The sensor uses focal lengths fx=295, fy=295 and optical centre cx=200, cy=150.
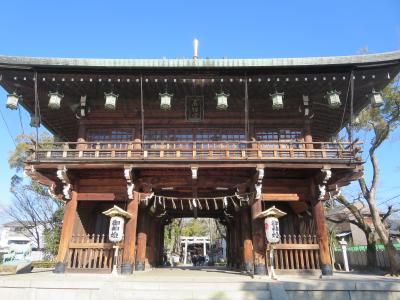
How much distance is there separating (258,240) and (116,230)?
625cm

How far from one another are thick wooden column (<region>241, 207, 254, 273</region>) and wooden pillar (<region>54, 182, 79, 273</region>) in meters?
8.29

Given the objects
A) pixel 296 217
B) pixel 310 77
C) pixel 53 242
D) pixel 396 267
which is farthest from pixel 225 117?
pixel 53 242

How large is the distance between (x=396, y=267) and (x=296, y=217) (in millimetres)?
7479

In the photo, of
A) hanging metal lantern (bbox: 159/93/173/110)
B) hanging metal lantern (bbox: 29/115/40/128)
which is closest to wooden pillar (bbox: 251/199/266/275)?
hanging metal lantern (bbox: 159/93/173/110)

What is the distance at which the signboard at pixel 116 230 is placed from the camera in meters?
12.5

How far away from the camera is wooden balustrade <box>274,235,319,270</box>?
13.2 meters

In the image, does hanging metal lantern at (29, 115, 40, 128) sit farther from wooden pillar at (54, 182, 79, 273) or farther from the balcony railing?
wooden pillar at (54, 182, 79, 273)

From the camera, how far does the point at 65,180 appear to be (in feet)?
44.7

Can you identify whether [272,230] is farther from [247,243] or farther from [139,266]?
[139,266]

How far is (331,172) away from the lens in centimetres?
1359

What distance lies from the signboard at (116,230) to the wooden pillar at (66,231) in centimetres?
250

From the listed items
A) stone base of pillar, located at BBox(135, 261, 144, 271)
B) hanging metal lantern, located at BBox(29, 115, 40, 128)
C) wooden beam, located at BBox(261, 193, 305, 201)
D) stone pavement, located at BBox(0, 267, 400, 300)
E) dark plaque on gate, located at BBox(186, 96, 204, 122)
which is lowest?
stone pavement, located at BBox(0, 267, 400, 300)

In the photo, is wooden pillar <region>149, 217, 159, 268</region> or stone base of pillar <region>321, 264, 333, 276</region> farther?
wooden pillar <region>149, 217, 159, 268</region>

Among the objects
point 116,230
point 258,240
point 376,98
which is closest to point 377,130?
point 376,98
